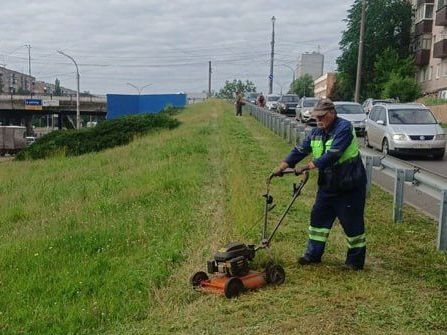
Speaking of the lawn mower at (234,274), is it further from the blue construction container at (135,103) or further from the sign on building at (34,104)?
the sign on building at (34,104)

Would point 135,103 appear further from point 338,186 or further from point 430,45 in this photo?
point 338,186

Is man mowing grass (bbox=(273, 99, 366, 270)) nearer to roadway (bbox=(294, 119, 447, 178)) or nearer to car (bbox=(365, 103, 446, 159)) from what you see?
roadway (bbox=(294, 119, 447, 178))

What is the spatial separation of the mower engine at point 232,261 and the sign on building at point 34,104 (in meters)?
74.0

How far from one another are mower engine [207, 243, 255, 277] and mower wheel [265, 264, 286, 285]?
0.64 feet

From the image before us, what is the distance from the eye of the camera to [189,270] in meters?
5.65

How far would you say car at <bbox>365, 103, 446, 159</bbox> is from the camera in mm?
16391

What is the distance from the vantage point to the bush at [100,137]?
33.7 m

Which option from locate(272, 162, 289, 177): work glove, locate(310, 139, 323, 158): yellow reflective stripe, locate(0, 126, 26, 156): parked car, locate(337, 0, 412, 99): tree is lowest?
locate(0, 126, 26, 156): parked car

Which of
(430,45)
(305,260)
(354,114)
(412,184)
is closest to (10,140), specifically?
(430,45)

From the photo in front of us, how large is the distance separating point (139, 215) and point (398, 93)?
134 feet

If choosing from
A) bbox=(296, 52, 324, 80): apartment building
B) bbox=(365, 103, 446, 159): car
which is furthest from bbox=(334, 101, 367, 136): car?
bbox=(296, 52, 324, 80): apartment building

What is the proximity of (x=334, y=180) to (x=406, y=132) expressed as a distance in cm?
1195

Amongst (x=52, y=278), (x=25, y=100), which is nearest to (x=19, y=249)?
(x=52, y=278)

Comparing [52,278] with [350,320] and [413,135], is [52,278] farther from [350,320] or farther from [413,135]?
[413,135]
